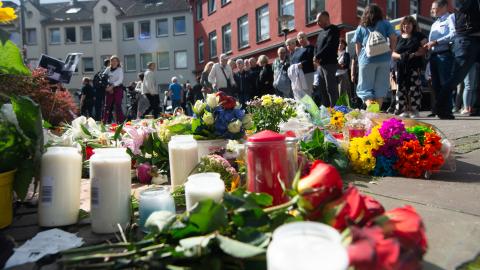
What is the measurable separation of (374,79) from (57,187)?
15.1 feet

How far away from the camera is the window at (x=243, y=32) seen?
22.8m

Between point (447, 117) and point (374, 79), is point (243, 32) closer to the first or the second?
point (447, 117)

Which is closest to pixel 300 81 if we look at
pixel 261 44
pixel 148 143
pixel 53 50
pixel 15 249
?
pixel 148 143

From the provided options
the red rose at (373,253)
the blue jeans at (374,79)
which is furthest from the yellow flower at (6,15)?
the blue jeans at (374,79)

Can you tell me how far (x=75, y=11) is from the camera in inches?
1603

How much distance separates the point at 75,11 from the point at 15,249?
4413 centimetres

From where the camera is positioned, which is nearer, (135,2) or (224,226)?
(224,226)

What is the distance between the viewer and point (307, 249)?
30.1 inches

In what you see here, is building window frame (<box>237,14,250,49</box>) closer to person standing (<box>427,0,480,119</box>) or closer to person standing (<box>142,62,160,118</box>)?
person standing (<box>142,62,160,118</box>)

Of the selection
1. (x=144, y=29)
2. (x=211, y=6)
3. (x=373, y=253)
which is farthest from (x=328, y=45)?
(x=144, y=29)

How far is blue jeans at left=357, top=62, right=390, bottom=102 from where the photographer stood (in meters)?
5.35

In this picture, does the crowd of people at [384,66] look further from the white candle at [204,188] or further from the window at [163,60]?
the window at [163,60]

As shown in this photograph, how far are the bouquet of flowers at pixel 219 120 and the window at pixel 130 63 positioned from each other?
36030 millimetres

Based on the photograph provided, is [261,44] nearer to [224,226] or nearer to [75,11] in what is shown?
[224,226]
